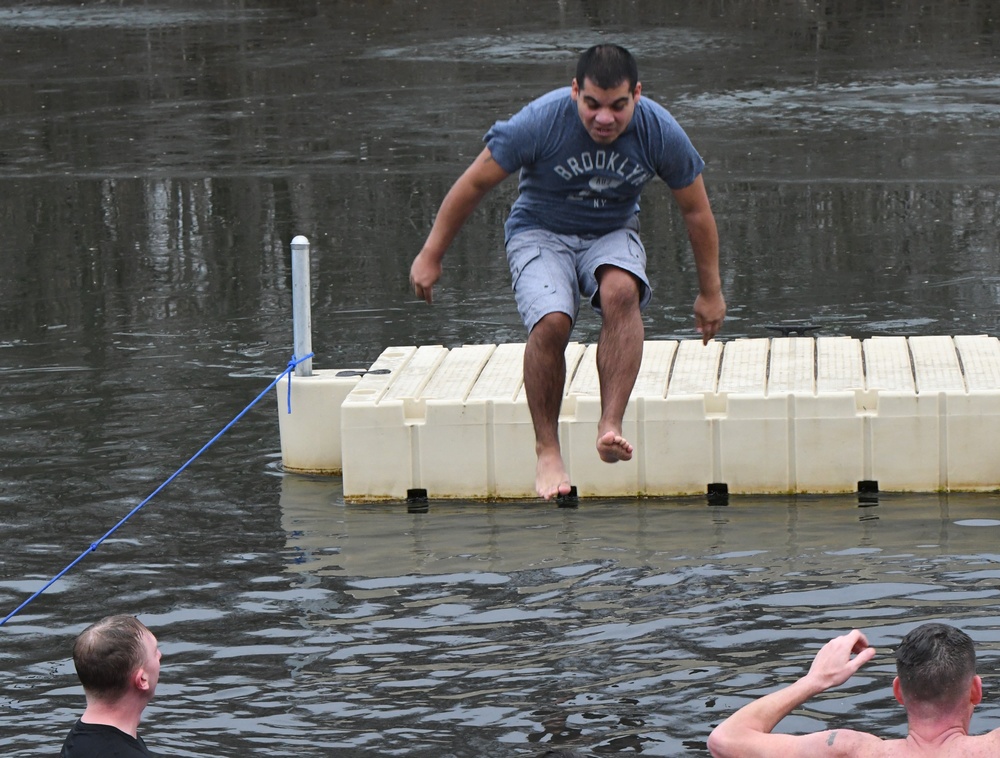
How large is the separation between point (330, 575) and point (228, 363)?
4.64m

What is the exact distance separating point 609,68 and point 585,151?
0.51 m

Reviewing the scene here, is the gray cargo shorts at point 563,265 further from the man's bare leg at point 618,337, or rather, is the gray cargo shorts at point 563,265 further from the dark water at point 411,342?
the dark water at point 411,342

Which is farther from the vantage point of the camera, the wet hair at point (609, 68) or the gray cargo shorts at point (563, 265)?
the gray cargo shorts at point (563, 265)

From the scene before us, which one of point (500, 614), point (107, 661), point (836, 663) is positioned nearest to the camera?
point (836, 663)

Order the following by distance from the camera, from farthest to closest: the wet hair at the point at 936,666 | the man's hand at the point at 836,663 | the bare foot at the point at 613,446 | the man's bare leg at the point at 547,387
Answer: the man's bare leg at the point at 547,387 < the bare foot at the point at 613,446 < the man's hand at the point at 836,663 < the wet hair at the point at 936,666

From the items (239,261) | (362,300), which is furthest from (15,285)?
(362,300)

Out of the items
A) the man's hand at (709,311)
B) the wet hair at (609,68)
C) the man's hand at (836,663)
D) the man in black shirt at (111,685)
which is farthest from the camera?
the man's hand at (709,311)

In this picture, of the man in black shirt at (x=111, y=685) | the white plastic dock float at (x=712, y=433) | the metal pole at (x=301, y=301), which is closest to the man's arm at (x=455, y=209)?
the man in black shirt at (x=111, y=685)

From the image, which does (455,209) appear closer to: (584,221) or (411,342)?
(584,221)

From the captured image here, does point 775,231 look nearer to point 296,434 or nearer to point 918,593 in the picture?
point 296,434

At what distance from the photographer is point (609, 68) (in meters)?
6.96

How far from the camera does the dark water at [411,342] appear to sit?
8508 mm

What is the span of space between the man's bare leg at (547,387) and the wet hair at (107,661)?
2.43 metres

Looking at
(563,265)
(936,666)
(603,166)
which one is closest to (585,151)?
(603,166)
